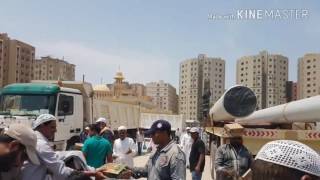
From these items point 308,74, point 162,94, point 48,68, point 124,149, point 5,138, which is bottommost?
point 124,149

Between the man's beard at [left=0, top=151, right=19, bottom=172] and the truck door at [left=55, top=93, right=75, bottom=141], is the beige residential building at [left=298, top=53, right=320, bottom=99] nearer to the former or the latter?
the truck door at [left=55, top=93, right=75, bottom=141]

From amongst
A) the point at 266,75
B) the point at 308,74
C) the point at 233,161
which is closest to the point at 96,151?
the point at 233,161

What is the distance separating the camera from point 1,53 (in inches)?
3317

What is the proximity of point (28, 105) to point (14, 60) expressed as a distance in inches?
3143

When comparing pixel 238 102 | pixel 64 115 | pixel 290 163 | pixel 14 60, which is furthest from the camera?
pixel 14 60

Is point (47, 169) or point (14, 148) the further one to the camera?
point (47, 169)

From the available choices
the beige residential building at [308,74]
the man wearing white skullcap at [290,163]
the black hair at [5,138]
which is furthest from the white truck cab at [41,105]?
the beige residential building at [308,74]

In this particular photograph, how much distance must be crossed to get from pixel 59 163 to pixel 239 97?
7.70m

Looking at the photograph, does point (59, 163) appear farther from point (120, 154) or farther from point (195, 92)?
point (195, 92)

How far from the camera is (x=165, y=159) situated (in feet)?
13.7

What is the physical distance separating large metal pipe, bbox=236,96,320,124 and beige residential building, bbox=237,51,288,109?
52.6 meters

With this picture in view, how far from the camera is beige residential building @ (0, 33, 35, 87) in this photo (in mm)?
86306

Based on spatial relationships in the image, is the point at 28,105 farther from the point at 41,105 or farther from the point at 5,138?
the point at 5,138

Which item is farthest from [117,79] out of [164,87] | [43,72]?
[164,87]
